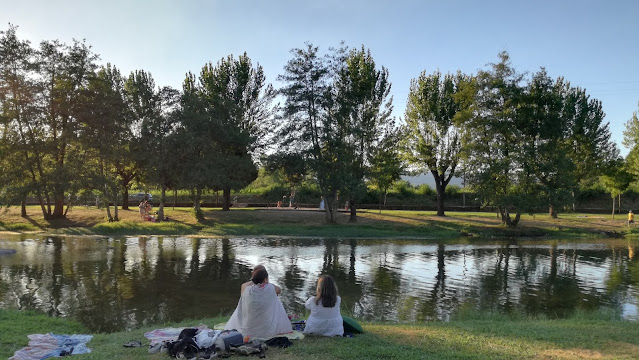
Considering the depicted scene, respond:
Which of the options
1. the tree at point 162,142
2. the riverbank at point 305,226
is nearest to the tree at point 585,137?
the riverbank at point 305,226

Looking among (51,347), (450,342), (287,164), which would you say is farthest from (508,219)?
(51,347)

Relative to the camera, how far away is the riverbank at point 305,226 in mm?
34062

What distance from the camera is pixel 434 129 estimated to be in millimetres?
44938

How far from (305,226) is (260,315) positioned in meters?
28.6

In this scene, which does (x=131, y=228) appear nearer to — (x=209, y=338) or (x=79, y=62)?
(x=79, y=62)

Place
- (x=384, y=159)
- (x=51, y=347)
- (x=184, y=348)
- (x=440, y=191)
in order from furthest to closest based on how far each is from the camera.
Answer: (x=440, y=191) → (x=384, y=159) → (x=51, y=347) → (x=184, y=348)

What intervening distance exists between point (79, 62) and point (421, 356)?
37.6 meters

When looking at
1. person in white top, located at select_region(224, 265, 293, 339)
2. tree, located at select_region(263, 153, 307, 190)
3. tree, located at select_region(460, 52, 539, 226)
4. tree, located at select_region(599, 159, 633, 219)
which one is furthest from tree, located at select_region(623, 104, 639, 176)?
person in white top, located at select_region(224, 265, 293, 339)

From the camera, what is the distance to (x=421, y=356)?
699cm

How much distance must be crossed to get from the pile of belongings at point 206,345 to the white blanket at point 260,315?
19.8 inches

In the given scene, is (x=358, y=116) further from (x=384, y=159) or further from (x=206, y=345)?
(x=206, y=345)

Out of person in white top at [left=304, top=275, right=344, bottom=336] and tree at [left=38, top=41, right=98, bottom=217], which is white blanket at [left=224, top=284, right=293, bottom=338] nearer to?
person in white top at [left=304, top=275, right=344, bottom=336]

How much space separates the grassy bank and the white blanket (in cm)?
61

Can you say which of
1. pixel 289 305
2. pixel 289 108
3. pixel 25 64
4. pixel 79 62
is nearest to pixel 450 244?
pixel 289 108
